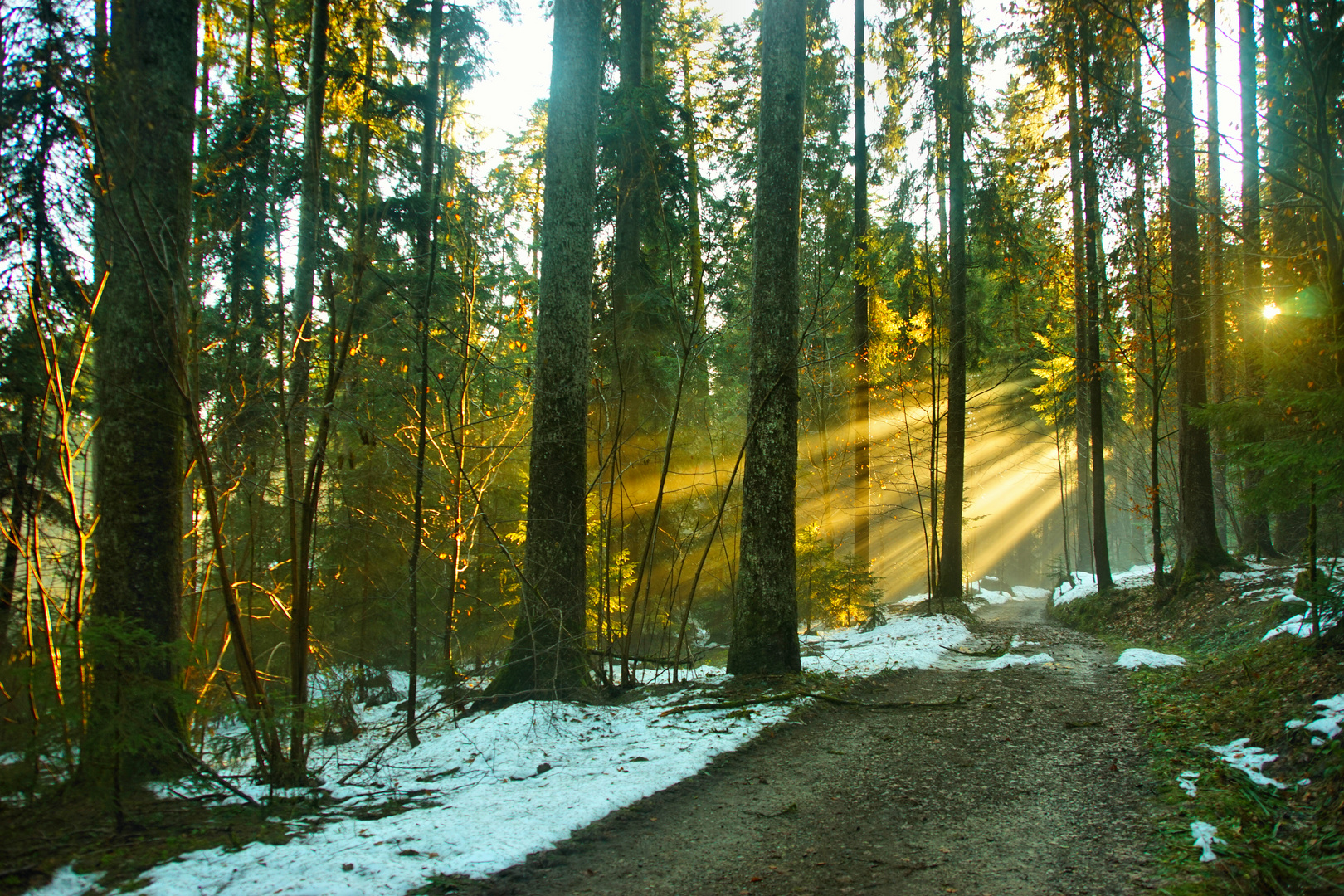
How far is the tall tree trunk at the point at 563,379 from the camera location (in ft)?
20.2

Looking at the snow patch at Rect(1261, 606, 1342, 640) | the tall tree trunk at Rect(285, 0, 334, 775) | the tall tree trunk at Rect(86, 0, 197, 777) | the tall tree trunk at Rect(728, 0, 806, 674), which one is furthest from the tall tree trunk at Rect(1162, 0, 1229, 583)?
the tall tree trunk at Rect(86, 0, 197, 777)

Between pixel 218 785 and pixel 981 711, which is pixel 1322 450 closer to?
pixel 981 711

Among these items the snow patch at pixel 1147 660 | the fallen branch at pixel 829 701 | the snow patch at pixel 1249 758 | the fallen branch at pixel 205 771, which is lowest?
the snow patch at pixel 1147 660

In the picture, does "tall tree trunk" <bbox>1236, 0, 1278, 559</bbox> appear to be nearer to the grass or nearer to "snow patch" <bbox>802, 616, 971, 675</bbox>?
the grass

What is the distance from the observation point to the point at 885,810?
3.83 metres

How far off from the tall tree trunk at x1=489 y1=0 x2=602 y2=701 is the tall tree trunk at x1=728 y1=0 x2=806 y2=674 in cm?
183

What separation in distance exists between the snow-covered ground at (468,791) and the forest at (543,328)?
0.50 m

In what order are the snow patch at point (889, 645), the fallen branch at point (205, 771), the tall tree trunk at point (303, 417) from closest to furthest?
the fallen branch at point (205, 771) < the tall tree trunk at point (303, 417) < the snow patch at point (889, 645)

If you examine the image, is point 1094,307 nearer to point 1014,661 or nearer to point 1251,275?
point 1251,275

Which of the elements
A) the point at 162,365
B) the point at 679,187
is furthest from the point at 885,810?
the point at 679,187

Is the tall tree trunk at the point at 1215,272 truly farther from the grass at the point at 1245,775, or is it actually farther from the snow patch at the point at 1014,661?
the grass at the point at 1245,775

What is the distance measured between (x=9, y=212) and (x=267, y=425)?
3.37 m

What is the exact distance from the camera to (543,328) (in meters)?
6.71

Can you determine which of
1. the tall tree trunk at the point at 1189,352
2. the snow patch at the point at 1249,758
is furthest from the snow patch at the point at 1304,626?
the tall tree trunk at the point at 1189,352
